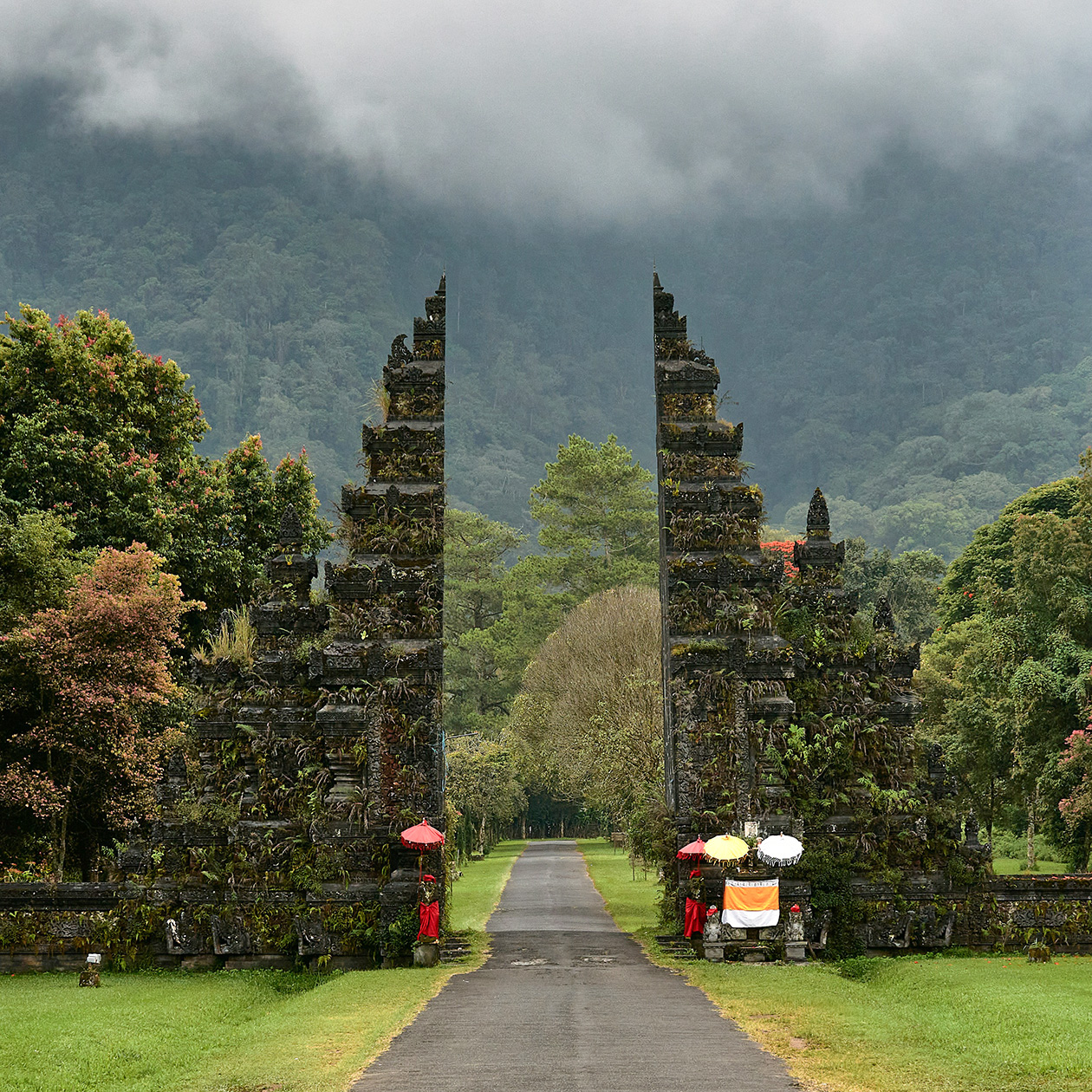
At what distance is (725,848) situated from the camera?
61.7ft

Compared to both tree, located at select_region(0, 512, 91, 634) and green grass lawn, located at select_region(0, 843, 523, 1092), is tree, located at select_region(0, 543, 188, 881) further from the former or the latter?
green grass lawn, located at select_region(0, 843, 523, 1092)

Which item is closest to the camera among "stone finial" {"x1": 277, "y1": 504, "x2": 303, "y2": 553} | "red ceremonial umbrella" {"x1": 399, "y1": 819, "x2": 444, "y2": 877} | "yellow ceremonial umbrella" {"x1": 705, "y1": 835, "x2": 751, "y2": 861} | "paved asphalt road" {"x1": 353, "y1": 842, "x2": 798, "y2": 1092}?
"paved asphalt road" {"x1": 353, "y1": 842, "x2": 798, "y2": 1092}

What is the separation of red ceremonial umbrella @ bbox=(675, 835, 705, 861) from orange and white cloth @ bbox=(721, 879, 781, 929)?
0.76 meters

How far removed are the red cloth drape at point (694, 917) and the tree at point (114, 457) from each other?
44.5 feet

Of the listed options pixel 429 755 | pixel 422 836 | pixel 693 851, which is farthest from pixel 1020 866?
pixel 422 836

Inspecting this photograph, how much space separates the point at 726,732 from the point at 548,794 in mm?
54590

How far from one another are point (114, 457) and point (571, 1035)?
17403 mm

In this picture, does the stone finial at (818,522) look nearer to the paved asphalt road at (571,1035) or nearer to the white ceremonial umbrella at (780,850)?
the white ceremonial umbrella at (780,850)

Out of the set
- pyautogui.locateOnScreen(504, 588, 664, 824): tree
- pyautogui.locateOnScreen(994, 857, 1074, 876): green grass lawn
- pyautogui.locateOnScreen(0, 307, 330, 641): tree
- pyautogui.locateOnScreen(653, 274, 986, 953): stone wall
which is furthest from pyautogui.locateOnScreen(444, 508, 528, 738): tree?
pyautogui.locateOnScreen(653, 274, 986, 953): stone wall

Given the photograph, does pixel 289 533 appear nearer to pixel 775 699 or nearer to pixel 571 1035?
pixel 775 699

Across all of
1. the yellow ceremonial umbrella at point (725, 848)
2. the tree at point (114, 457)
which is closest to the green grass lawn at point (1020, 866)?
the yellow ceremonial umbrella at point (725, 848)

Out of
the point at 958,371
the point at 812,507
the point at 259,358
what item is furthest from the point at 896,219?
the point at 812,507

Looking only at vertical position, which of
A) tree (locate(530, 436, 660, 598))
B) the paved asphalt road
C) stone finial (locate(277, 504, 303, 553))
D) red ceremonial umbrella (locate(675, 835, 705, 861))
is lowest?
the paved asphalt road

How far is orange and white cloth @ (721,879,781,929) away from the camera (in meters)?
19.2
